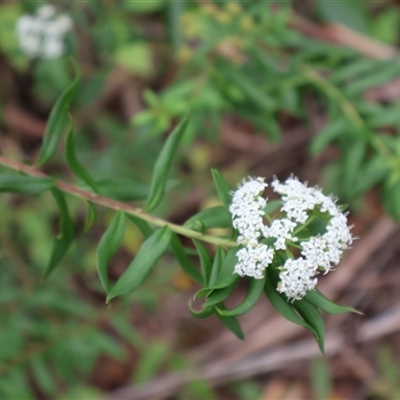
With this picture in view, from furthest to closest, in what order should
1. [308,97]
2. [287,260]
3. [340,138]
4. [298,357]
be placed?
[298,357], [308,97], [340,138], [287,260]

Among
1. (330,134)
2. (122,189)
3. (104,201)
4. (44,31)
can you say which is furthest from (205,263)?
(44,31)

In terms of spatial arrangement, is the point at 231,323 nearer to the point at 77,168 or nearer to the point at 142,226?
the point at 142,226

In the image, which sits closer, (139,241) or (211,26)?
(211,26)

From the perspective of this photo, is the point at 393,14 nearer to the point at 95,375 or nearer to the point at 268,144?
the point at 268,144

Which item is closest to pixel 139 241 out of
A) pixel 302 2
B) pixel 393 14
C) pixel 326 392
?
pixel 326 392

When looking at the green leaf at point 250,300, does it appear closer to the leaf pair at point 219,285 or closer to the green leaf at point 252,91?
the leaf pair at point 219,285

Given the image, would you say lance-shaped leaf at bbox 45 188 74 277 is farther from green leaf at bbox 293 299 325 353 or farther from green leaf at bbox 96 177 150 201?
green leaf at bbox 293 299 325 353

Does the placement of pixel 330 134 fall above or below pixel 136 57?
below
